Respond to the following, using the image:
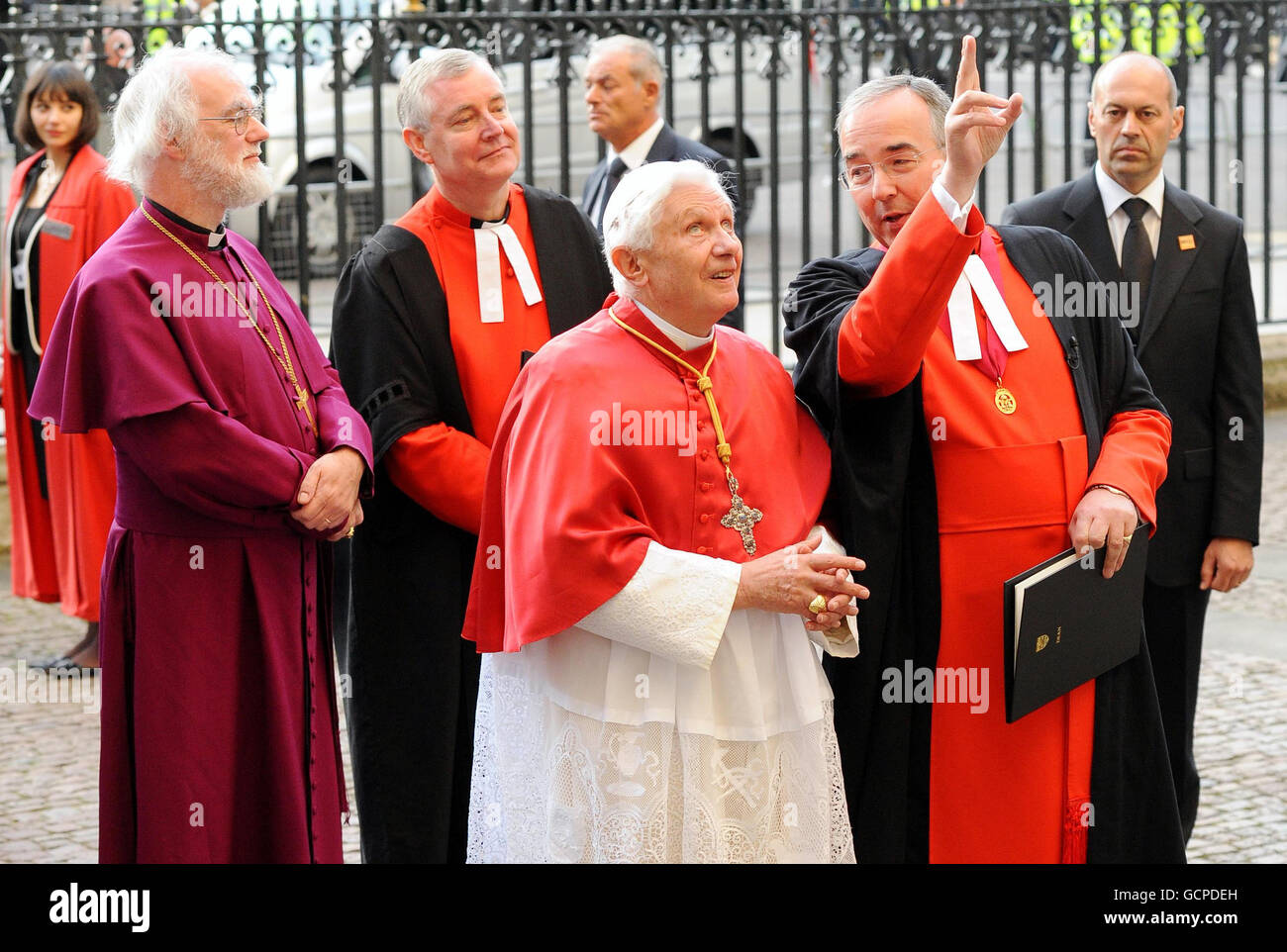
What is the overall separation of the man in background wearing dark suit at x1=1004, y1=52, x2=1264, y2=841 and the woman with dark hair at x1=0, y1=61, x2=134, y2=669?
3934mm

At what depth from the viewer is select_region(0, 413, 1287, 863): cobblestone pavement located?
17.5 feet

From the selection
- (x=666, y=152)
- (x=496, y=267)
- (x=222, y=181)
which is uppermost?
(x=666, y=152)

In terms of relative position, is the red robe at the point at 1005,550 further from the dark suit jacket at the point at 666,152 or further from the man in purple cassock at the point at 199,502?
the dark suit jacket at the point at 666,152

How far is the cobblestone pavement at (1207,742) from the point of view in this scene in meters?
5.32

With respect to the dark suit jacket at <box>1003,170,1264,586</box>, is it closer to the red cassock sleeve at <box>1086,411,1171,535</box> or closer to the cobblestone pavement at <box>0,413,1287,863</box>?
the cobblestone pavement at <box>0,413,1287,863</box>

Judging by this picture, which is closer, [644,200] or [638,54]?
[644,200]

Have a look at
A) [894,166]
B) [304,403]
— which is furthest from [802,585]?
[304,403]

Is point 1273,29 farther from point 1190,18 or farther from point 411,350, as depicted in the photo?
point 411,350

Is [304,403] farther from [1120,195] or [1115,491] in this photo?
[1120,195]

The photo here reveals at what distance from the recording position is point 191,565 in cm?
390

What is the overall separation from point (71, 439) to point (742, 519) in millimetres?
4467

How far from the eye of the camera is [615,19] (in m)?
8.84

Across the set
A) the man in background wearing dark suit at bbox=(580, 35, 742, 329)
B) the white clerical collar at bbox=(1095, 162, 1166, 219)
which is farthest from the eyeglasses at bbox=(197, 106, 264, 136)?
the man in background wearing dark suit at bbox=(580, 35, 742, 329)

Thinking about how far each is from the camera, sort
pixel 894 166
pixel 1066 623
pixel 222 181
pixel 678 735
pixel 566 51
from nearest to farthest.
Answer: pixel 678 735 → pixel 1066 623 → pixel 894 166 → pixel 222 181 → pixel 566 51
